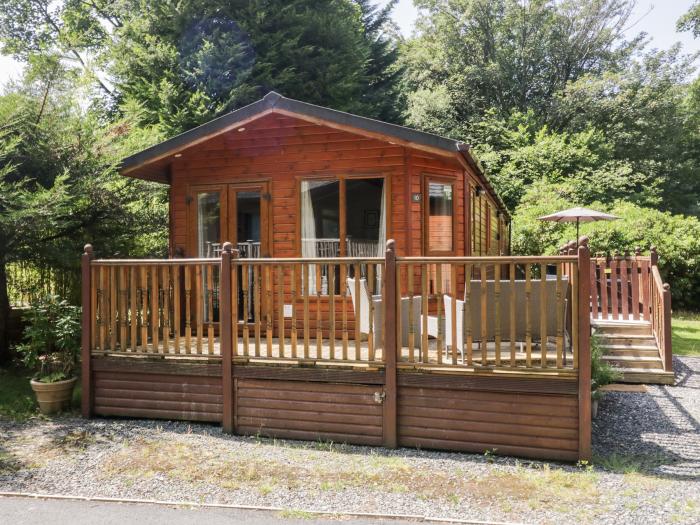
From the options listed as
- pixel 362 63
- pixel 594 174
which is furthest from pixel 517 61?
pixel 362 63

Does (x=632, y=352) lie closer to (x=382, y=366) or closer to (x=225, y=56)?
(x=382, y=366)

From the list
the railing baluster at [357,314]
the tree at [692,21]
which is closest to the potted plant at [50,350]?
the railing baluster at [357,314]

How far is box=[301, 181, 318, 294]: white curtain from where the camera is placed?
6.92m

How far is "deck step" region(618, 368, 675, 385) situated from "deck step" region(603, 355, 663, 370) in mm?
61

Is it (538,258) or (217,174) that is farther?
(217,174)

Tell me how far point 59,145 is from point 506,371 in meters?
6.81

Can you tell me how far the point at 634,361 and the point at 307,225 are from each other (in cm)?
475

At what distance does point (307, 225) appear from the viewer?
273 inches

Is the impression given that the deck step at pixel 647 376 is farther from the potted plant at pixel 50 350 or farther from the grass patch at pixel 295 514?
the potted plant at pixel 50 350

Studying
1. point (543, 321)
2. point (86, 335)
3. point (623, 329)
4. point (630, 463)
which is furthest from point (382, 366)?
point (623, 329)

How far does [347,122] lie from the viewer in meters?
6.26

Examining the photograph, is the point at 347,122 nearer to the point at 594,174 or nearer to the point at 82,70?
the point at 82,70

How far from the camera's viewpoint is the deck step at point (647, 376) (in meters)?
6.95

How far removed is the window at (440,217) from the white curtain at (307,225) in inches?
57.4
